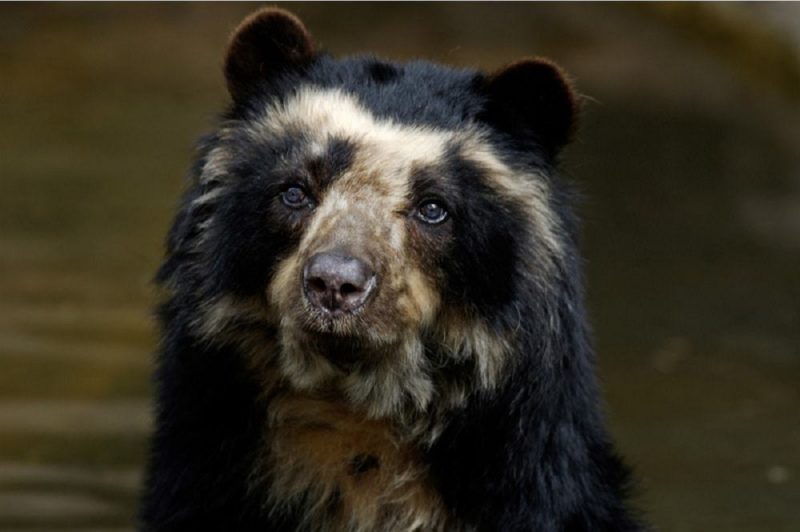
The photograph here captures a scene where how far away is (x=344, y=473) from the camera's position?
5.22m

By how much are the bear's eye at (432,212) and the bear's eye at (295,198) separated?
31cm

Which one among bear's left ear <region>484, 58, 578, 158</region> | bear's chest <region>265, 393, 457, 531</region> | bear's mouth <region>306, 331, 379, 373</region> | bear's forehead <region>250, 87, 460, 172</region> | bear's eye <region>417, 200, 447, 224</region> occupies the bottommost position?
bear's chest <region>265, 393, 457, 531</region>

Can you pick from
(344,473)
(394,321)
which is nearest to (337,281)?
(394,321)

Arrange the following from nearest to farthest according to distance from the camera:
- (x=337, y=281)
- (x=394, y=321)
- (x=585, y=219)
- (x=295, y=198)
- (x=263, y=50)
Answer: (x=337, y=281) < (x=394, y=321) < (x=295, y=198) < (x=263, y=50) < (x=585, y=219)

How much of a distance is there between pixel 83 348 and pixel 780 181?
4.95m

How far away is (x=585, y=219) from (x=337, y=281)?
5250mm

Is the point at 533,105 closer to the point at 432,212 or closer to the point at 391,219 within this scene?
the point at 432,212

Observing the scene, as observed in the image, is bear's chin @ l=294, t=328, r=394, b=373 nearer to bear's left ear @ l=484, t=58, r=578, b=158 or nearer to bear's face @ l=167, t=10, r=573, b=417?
bear's face @ l=167, t=10, r=573, b=417

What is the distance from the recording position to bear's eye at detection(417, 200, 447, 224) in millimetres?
4984

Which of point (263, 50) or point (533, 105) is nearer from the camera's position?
point (533, 105)

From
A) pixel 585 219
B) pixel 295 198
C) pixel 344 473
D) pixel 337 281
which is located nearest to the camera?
pixel 337 281

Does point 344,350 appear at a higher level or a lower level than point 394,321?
lower

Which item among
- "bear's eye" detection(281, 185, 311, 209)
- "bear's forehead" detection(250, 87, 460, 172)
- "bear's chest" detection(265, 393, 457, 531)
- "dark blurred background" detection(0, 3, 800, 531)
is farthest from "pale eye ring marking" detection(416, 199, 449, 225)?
"dark blurred background" detection(0, 3, 800, 531)

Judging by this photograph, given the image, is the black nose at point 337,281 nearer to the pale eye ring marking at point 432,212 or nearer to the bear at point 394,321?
the bear at point 394,321
